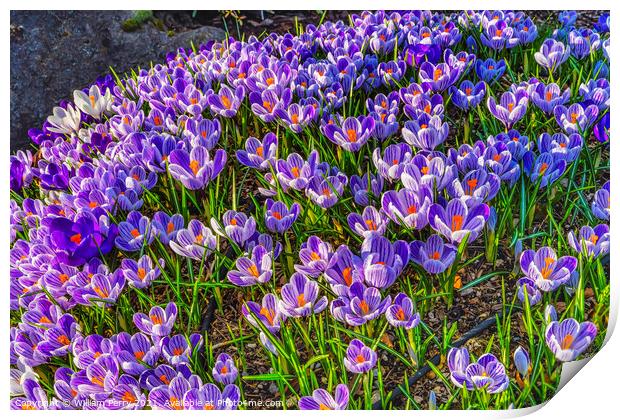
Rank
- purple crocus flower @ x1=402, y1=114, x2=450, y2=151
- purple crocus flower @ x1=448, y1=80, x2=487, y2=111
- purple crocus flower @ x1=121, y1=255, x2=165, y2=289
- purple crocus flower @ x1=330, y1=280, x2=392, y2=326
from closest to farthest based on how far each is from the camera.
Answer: purple crocus flower @ x1=330, y1=280, x2=392, y2=326, purple crocus flower @ x1=121, y1=255, x2=165, y2=289, purple crocus flower @ x1=402, y1=114, x2=450, y2=151, purple crocus flower @ x1=448, y1=80, x2=487, y2=111

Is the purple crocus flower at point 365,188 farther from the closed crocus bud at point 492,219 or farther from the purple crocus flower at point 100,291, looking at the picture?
the purple crocus flower at point 100,291

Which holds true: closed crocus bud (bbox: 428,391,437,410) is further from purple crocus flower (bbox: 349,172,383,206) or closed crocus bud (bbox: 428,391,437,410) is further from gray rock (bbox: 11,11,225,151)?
gray rock (bbox: 11,11,225,151)

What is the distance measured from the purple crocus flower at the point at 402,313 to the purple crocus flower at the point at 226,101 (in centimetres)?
65

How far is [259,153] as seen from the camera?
1.55 m

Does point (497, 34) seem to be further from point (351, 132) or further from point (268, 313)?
point (268, 313)

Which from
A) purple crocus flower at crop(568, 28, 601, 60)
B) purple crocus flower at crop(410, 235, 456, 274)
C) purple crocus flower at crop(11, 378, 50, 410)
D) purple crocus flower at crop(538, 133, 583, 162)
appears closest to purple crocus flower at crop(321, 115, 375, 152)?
purple crocus flower at crop(410, 235, 456, 274)

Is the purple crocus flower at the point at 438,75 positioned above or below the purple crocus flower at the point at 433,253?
above

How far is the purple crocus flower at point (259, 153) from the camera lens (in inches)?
60.6

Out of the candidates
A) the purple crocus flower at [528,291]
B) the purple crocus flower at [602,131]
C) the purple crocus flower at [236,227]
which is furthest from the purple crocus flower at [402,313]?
the purple crocus flower at [602,131]

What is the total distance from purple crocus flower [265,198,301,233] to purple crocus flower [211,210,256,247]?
0.04 metres

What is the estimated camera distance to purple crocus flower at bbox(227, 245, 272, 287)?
4.54ft

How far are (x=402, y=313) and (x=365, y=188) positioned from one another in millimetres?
304

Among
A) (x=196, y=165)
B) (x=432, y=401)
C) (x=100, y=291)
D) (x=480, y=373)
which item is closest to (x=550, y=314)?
(x=480, y=373)

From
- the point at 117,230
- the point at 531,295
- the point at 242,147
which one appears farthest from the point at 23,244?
the point at 531,295
